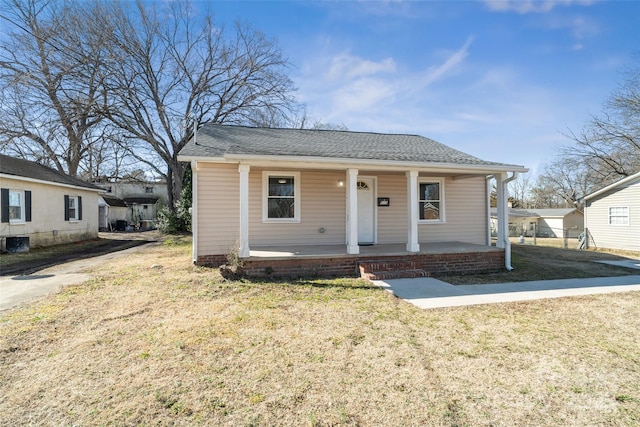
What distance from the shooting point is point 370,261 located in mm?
7633

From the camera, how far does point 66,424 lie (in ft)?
7.44

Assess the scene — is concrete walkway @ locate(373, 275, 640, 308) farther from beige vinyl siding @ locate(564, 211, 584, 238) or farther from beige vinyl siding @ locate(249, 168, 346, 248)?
beige vinyl siding @ locate(564, 211, 584, 238)

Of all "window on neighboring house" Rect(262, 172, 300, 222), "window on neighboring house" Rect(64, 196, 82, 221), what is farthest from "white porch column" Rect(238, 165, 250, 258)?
"window on neighboring house" Rect(64, 196, 82, 221)

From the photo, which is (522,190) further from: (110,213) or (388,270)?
(110,213)

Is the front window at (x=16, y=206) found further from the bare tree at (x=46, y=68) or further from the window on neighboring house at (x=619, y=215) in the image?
the window on neighboring house at (x=619, y=215)

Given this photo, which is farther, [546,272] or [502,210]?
[502,210]

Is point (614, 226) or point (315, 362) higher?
point (614, 226)

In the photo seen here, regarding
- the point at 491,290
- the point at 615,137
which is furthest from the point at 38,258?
the point at 615,137

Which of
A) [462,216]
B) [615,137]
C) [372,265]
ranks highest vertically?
[615,137]

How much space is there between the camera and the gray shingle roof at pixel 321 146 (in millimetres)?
7617

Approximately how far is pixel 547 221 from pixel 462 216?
3121 centimetres

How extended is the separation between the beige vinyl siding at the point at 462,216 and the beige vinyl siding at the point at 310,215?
283 cm

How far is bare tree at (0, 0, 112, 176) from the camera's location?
16.1 m

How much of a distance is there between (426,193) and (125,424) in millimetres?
9390
